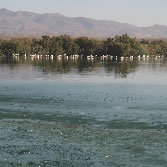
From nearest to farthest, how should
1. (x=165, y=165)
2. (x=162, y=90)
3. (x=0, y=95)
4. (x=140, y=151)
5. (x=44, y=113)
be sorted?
(x=165, y=165)
(x=140, y=151)
(x=44, y=113)
(x=0, y=95)
(x=162, y=90)

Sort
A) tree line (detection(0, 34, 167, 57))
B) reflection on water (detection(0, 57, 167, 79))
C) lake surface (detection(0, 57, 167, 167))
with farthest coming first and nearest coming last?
tree line (detection(0, 34, 167, 57))
reflection on water (detection(0, 57, 167, 79))
lake surface (detection(0, 57, 167, 167))

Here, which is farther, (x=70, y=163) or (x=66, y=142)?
(x=66, y=142)

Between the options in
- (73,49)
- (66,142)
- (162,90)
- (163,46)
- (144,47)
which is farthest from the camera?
(163,46)

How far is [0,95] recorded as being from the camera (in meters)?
32.1

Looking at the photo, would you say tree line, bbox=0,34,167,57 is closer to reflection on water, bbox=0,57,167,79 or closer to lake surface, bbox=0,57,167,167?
reflection on water, bbox=0,57,167,79

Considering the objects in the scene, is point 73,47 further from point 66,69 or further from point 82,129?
point 82,129

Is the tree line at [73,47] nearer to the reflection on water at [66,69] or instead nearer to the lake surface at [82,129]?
the reflection on water at [66,69]

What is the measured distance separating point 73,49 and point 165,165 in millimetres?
140311

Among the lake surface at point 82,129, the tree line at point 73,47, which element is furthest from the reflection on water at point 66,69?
the tree line at point 73,47

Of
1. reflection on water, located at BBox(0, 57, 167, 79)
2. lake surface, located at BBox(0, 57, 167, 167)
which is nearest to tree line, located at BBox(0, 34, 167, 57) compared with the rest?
reflection on water, located at BBox(0, 57, 167, 79)

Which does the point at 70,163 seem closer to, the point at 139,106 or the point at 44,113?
the point at 44,113

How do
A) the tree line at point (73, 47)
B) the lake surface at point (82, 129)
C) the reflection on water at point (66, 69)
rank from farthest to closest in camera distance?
the tree line at point (73, 47) → the reflection on water at point (66, 69) → the lake surface at point (82, 129)

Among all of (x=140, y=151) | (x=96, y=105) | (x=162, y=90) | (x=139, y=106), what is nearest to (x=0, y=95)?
(x=96, y=105)

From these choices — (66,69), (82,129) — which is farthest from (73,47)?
(82,129)
